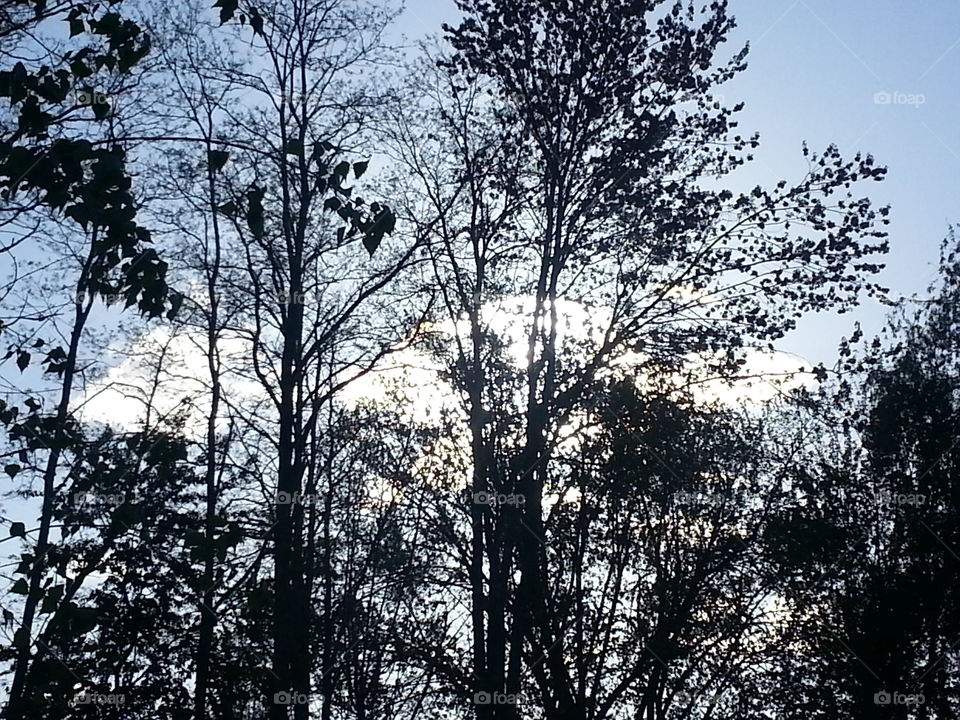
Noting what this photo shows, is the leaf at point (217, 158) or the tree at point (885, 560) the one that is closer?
the leaf at point (217, 158)

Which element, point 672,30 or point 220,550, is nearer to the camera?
point 220,550

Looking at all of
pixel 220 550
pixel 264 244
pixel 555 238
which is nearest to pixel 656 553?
pixel 555 238

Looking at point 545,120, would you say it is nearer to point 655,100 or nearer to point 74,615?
point 655,100

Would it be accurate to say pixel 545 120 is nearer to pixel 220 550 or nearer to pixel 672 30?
pixel 672 30

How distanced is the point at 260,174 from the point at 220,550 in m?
10.2

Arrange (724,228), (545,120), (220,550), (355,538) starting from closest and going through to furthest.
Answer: (220,550) → (724,228) → (545,120) → (355,538)

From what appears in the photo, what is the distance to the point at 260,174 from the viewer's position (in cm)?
1423

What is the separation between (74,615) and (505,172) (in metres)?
11.9

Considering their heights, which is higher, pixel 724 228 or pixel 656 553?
pixel 724 228

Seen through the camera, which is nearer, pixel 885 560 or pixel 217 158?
pixel 217 158

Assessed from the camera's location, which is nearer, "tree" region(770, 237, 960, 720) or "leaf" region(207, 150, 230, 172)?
"leaf" region(207, 150, 230, 172)

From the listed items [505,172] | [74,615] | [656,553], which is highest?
[505,172]

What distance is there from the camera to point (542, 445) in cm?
1468

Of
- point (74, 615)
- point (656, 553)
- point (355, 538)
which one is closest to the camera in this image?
point (74, 615)
